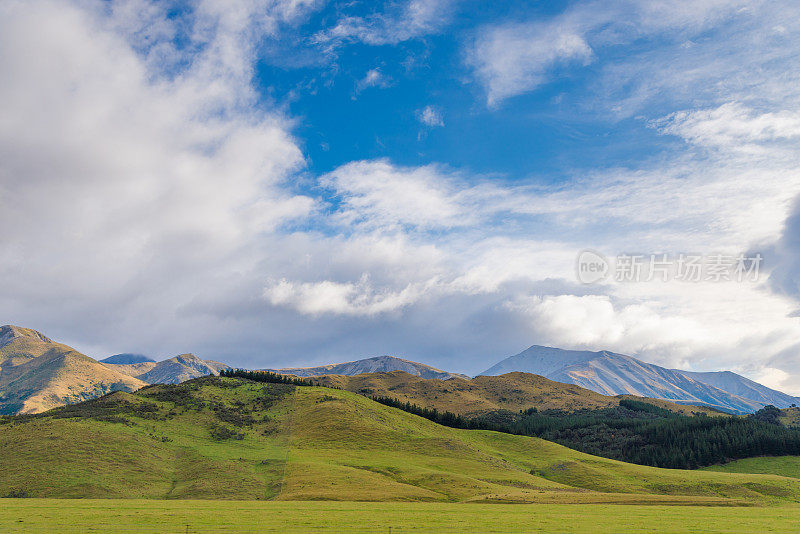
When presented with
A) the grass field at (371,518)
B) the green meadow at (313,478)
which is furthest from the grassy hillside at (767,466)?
the grass field at (371,518)

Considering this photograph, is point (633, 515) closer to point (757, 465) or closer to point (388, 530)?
point (388, 530)

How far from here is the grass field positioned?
42.4 metres

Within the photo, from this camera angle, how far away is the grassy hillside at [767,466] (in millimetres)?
144163

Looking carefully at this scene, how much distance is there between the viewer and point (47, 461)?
278 ft

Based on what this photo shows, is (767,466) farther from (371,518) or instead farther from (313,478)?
(371,518)

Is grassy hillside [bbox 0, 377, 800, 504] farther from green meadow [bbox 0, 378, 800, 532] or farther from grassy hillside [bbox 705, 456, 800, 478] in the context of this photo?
grassy hillside [bbox 705, 456, 800, 478]

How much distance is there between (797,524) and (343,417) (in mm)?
106757

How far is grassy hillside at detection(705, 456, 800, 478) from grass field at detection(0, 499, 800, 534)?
384 ft

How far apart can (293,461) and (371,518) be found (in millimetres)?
56286

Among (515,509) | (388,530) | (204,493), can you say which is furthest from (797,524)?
(204,493)

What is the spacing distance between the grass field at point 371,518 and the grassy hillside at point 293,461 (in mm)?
14891

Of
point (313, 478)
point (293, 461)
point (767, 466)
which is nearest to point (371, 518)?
point (313, 478)

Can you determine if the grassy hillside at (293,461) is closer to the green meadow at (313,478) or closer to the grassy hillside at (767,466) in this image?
the green meadow at (313,478)

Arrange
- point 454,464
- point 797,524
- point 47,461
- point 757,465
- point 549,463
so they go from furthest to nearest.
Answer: point 757,465
point 549,463
point 454,464
point 47,461
point 797,524
